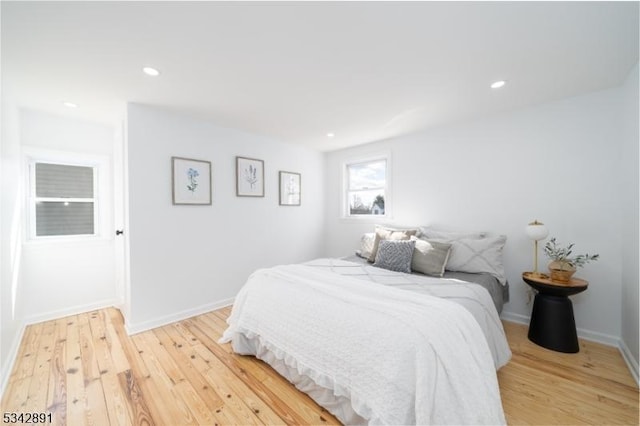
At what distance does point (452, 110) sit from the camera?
2785 mm

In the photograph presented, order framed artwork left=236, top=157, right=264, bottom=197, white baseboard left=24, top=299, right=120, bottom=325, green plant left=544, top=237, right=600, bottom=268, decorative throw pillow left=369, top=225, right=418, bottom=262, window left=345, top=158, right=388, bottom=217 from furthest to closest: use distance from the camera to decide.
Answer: window left=345, top=158, right=388, bottom=217 < framed artwork left=236, top=157, right=264, bottom=197 < decorative throw pillow left=369, top=225, right=418, bottom=262 < white baseboard left=24, top=299, right=120, bottom=325 < green plant left=544, top=237, right=600, bottom=268

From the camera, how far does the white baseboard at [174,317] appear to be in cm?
262

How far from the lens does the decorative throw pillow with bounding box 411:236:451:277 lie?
8.15 ft

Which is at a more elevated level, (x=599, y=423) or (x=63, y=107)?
(x=63, y=107)

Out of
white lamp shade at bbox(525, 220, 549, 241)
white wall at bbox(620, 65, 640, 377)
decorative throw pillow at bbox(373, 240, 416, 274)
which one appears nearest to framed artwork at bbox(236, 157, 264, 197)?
decorative throw pillow at bbox(373, 240, 416, 274)

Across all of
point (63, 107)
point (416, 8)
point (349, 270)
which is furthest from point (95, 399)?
point (416, 8)

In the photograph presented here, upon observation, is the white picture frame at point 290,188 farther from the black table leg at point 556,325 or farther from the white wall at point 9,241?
the black table leg at point 556,325

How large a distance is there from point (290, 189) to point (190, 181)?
1.58 meters

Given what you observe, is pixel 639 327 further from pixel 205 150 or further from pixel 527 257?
pixel 205 150

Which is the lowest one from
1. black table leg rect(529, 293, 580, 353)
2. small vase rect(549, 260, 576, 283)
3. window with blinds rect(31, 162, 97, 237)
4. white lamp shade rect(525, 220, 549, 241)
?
black table leg rect(529, 293, 580, 353)

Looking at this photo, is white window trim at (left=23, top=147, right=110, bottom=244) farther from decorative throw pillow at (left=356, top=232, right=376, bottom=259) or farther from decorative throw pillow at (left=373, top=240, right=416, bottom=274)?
decorative throw pillow at (left=373, top=240, right=416, bottom=274)

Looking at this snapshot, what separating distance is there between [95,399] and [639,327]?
12.9 feet

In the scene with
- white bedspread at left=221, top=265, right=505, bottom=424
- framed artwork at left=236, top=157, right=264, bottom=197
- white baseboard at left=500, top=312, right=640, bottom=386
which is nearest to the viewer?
white bedspread at left=221, top=265, right=505, bottom=424

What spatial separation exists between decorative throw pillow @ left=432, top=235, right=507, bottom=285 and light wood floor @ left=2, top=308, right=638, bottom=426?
2.32 ft
